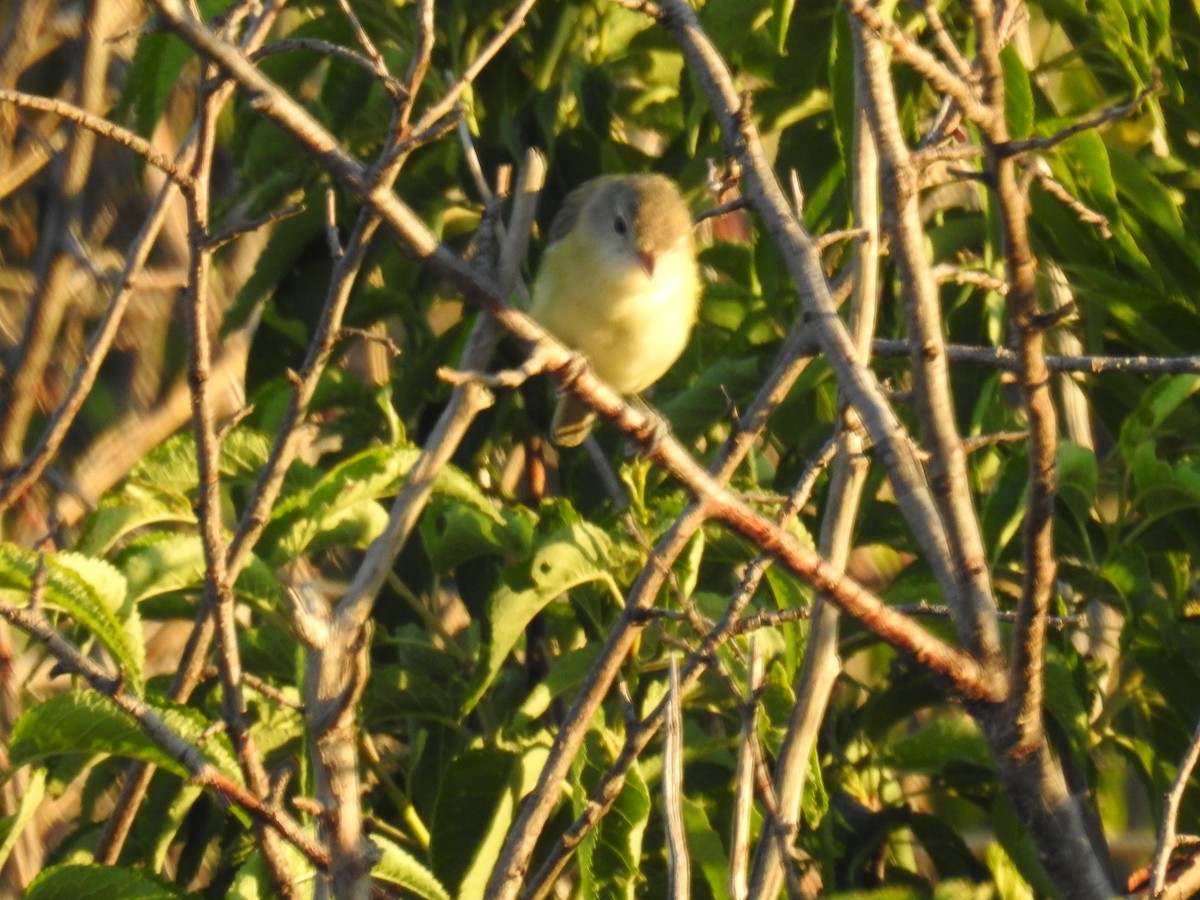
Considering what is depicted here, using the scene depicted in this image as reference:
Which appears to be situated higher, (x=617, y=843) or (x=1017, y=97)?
(x=1017, y=97)

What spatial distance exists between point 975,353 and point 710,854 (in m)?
0.91

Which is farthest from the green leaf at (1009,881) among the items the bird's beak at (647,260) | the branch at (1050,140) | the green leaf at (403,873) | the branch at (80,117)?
the branch at (80,117)

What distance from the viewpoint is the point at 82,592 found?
193cm

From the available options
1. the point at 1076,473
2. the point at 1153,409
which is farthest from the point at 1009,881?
the point at 1153,409

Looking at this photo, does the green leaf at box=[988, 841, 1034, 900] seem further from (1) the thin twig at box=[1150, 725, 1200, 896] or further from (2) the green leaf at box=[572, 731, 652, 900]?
(1) the thin twig at box=[1150, 725, 1200, 896]

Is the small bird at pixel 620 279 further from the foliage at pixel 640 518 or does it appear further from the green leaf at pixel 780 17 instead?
the green leaf at pixel 780 17

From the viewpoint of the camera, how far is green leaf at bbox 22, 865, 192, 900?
6.46 feet

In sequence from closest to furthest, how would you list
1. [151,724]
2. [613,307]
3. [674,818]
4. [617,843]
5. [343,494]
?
[674,818]
[151,724]
[617,843]
[343,494]
[613,307]

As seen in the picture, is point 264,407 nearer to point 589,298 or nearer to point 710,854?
point 589,298

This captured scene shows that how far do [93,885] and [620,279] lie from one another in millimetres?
1571

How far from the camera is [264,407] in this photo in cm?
290

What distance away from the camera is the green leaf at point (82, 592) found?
1911 mm

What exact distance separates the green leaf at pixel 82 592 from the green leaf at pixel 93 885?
0.23m

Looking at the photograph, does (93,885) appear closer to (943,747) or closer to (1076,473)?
(943,747)
